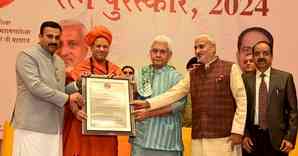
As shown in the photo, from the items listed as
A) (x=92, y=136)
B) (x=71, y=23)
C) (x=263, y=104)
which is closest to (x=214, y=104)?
(x=263, y=104)

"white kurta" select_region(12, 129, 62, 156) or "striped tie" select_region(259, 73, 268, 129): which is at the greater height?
"striped tie" select_region(259, 73, 268, 129)

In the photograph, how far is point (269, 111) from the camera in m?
4.20

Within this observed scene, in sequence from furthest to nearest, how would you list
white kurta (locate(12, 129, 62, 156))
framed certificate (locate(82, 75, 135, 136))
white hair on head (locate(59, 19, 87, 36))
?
white hair on head (locate(59, 19, 87, 36))
framed certificate (locate(82, 75, 135, 136))
white kurta (locate(12, 129, 62, 156))

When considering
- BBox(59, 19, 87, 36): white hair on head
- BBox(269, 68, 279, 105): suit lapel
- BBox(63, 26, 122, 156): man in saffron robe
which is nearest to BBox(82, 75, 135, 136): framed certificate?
BBox(63, 26, 122, 156): man in saffron robe

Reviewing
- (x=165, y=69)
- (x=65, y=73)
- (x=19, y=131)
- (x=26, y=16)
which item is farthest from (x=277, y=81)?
(x=26, y=16)

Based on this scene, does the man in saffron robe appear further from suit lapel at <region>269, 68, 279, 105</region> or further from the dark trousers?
suit lapel at <region>269, 68, 279, 105</region>

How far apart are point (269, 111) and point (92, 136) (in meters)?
1.39

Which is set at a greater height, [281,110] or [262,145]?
[281,110]

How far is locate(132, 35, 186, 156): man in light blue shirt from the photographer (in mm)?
4324

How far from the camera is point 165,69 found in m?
4.44

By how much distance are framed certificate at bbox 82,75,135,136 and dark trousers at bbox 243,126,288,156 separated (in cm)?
95

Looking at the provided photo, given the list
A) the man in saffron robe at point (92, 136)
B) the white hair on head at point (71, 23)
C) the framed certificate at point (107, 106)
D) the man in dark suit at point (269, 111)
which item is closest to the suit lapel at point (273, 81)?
the man in dark suit at point (269, 111)

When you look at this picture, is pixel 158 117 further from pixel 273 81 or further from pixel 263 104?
pixel 273 81

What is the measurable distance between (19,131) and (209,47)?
1597 mm
